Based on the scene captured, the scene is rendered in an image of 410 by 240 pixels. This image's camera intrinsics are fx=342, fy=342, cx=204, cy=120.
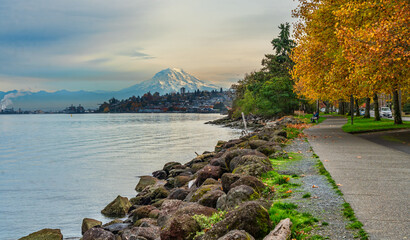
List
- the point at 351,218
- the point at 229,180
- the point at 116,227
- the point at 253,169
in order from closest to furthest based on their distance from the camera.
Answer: the point at 351,218 < the point at 229,180 < the point at 253,169 < the point at 116,227

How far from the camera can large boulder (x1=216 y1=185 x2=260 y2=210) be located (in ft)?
24.6

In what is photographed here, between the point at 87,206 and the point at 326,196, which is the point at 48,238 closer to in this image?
the point at 87,206

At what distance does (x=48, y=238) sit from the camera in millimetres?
10930

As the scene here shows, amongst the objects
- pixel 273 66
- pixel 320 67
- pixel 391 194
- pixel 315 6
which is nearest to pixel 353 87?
pixel 320 67

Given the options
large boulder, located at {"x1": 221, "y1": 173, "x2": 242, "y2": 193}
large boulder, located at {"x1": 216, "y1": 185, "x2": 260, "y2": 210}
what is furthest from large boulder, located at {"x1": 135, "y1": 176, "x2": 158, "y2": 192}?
large boulder, located at {"x1": 216, "y1": 185, "x2": 260, "y2": 210}

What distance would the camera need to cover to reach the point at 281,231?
18.8ft

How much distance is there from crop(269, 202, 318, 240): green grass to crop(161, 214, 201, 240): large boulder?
1.58 metres

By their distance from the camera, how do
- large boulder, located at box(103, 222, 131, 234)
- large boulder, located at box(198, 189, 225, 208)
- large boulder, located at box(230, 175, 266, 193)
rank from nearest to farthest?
large boulder, located at box(230, 175, 266, 193) < large boulder, located at box(198, 189, 225, 208) < large boulder, located at box(103, 222, 131, 234)

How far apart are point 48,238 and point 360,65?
1592cm

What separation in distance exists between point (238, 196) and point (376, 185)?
3886mm

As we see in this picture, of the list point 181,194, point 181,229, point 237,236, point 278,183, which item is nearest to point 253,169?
point 278,183

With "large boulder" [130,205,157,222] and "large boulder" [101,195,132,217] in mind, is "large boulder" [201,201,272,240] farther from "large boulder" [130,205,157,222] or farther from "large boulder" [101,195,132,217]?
"large boulder" [101,195,132,217]

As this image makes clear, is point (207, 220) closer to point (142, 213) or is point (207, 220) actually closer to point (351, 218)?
point (351, 218)

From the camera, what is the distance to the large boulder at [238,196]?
7.49m
